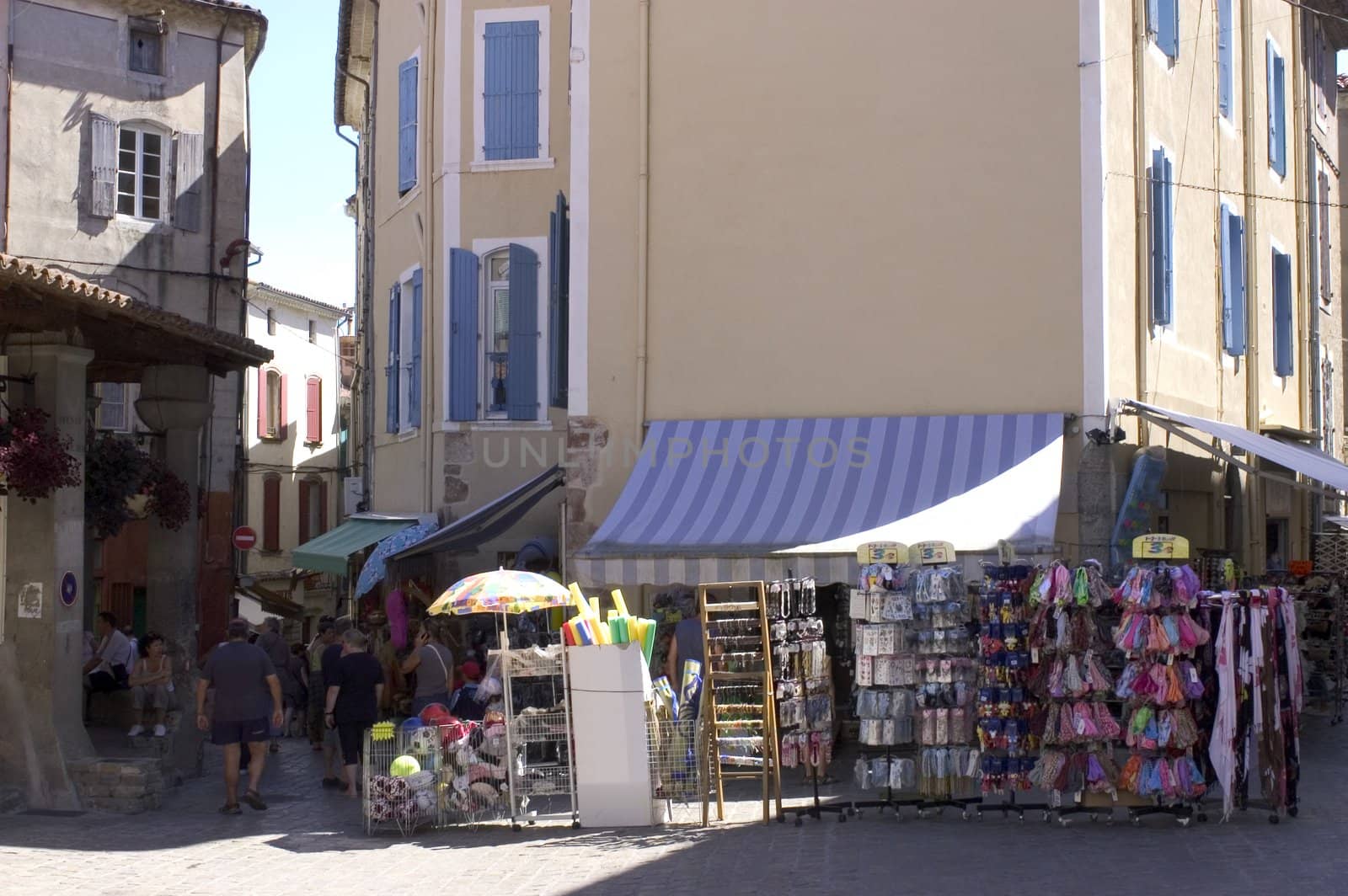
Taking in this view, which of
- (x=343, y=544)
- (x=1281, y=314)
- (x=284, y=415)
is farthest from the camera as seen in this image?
(x=284, y=415)

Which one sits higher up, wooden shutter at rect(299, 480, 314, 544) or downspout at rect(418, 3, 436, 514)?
downspout at rect(418, 3, 436, 514)

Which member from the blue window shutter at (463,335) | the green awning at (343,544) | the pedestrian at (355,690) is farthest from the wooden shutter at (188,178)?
the pedestrian at (355,690)

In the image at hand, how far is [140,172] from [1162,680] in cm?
2013

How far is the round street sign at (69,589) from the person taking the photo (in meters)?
13.0

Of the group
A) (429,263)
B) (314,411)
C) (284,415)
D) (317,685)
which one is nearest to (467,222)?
(429,263)

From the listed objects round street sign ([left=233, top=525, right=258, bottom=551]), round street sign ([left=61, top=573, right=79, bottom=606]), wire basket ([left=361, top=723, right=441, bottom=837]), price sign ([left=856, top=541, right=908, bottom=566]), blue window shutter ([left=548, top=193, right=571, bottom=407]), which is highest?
blue window shutter ([left=548, top=193, right=571, bottom=407])

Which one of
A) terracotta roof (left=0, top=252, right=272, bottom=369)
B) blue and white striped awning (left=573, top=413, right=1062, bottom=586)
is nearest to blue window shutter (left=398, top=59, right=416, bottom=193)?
terracotta roof (left=0, top=252, right=272, bottom=369)

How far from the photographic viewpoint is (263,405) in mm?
38875

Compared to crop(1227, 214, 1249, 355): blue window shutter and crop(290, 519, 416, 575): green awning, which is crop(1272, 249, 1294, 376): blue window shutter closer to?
crop(1227, 214, 1249, 355): blue window shutter

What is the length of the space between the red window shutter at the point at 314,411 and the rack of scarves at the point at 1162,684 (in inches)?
1289

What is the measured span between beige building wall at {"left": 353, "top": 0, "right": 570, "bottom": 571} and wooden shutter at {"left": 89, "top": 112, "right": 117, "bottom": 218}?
7.34 meters

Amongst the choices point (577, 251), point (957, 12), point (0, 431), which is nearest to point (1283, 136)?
point (957, 12)

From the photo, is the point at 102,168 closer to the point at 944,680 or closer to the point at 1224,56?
the point at 1224,56

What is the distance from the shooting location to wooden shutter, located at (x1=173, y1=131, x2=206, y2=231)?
1033 inches
